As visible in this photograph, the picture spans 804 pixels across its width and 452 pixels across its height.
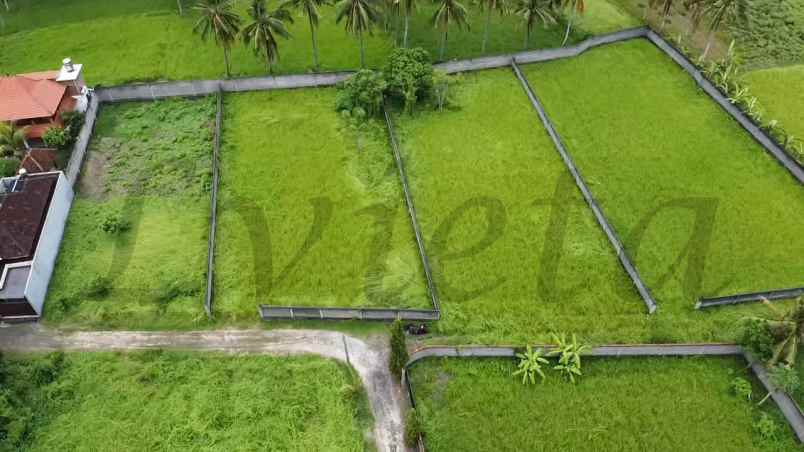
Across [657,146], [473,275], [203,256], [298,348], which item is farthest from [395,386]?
[657,146]

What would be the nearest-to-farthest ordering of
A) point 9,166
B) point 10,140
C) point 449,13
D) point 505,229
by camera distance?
1. point 505,229
2. point 9,166
3. point 10,140
4. point 449,13

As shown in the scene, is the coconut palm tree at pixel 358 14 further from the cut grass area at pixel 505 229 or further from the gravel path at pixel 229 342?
the gravel path at pixel 229 342

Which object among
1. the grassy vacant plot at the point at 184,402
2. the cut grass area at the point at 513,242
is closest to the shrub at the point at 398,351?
the grassy vacant plot at the point at 184,402

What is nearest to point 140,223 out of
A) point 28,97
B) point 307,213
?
point 307,213

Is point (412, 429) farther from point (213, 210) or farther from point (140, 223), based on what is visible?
point (140, 223)

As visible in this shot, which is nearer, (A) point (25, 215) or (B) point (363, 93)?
(A) point (25, 215)

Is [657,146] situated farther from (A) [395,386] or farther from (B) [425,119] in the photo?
(A) [395,386]

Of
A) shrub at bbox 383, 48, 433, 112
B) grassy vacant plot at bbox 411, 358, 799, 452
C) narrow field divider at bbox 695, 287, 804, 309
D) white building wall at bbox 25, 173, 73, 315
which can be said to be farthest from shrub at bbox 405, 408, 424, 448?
shrub at bbox 383, 48, 433, 112

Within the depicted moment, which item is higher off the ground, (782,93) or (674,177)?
(782,93)
